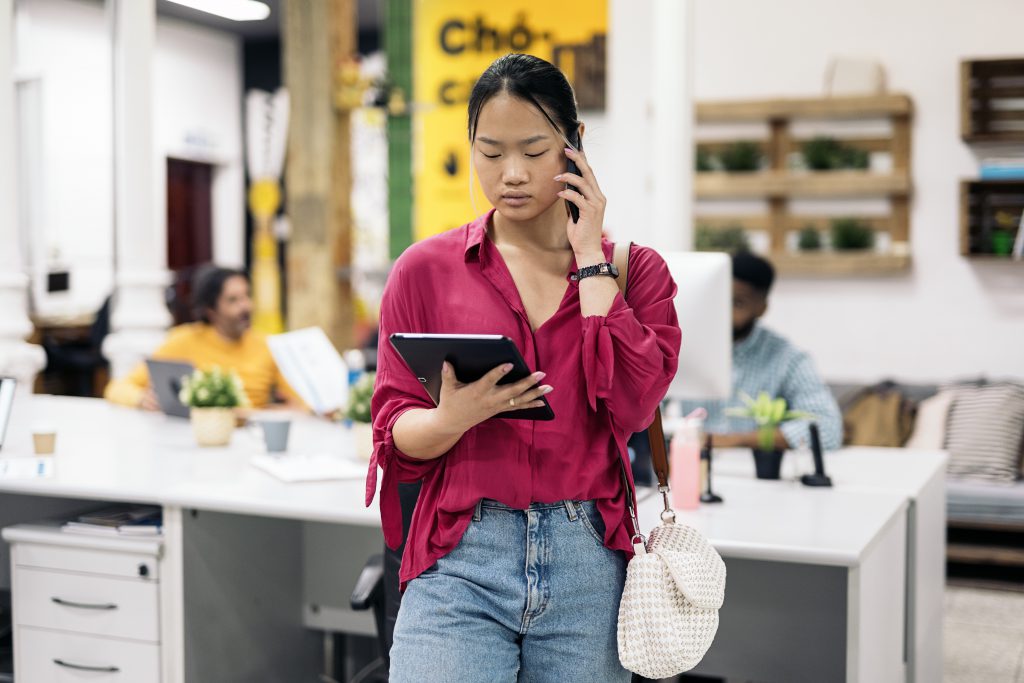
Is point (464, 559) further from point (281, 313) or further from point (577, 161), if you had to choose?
point (281, 313)

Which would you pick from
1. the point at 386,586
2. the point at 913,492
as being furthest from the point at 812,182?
the point at 386,586

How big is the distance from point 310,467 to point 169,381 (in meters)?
1.24

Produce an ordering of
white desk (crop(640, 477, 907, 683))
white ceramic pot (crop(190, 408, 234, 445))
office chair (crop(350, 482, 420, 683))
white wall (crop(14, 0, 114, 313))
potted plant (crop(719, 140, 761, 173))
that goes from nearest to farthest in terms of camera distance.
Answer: office chair (crop(350, 482, 420, 683)), white desk (crop(640, 477, 907, 683)), white ceramic pot (crop(190, 408, 234, 445)), potted plant (crop(719, 140, 761, 173)), white wall (crop(14, 0, 114, 313))

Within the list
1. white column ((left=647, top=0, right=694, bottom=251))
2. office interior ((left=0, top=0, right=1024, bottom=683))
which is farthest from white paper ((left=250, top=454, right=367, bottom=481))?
white column ((left=647, top=0, right=694, bottom=251))

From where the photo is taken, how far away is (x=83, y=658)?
2.66m

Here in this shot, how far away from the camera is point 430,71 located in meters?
7.96

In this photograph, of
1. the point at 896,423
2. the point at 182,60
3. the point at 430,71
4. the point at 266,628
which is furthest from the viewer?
the point at 182,60

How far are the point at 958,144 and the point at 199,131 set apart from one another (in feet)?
25.5

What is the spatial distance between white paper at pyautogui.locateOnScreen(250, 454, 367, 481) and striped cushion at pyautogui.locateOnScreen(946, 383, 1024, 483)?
125 inches

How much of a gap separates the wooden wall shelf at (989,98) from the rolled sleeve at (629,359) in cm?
461

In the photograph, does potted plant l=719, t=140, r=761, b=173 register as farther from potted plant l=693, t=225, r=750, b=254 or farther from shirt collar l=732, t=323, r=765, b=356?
shirt collar l=732, t=323, r=765, b=356

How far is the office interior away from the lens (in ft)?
8.79

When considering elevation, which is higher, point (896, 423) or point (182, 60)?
point (182, 60)

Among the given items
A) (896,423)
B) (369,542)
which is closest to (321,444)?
(369,542)
